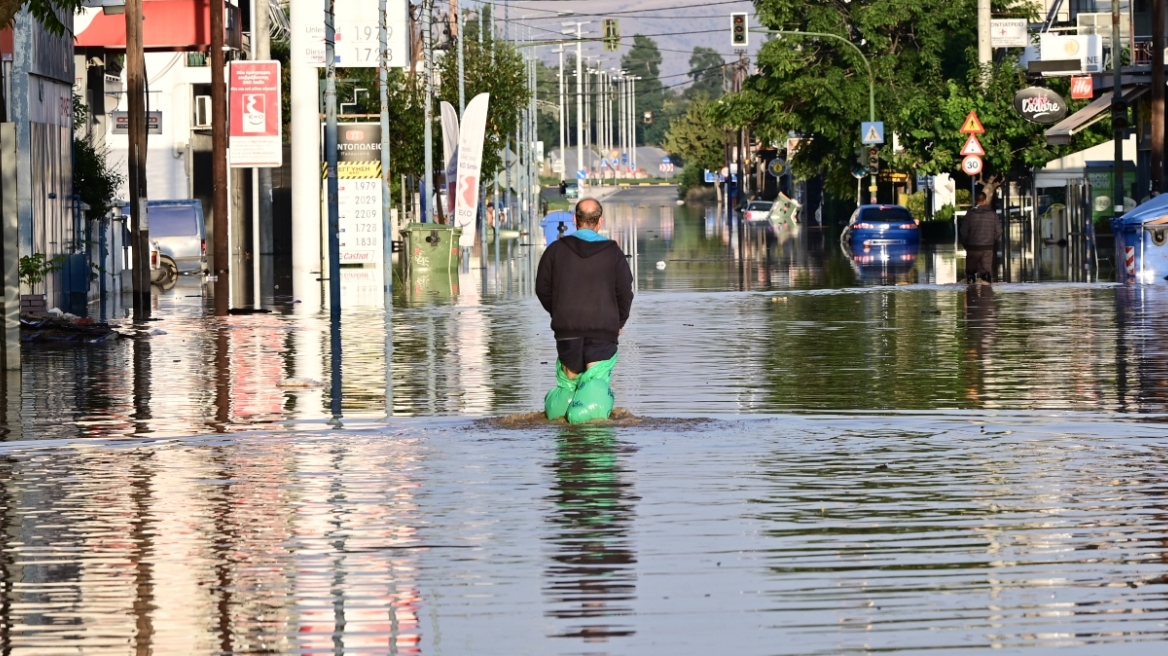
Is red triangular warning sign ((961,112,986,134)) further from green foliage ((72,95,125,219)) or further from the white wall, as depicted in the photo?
the white wall

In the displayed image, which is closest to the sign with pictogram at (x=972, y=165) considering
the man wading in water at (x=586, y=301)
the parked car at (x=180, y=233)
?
the parked car at (x=180, y=233)

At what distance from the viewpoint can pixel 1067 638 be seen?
786 centimetres

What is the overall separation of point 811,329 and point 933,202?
5471 centimetres

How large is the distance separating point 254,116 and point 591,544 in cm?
3205

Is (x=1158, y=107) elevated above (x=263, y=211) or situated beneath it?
elevated above

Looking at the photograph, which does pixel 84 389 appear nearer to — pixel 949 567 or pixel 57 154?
pixel 949 567

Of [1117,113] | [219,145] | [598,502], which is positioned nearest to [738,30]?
[1117,113]

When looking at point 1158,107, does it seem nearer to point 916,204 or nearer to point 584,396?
point 584,396

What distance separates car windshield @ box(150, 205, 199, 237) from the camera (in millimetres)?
47062

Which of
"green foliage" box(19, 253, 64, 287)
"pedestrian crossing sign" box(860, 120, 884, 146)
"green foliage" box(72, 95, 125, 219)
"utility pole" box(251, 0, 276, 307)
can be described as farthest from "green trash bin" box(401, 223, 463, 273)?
"pedestrian crossing sign" box(860, 120, 884, 146)

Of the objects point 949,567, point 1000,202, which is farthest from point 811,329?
point 1000,202

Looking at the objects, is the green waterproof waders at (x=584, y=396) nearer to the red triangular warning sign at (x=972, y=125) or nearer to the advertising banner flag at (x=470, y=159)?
the advertising banner flag at (x=470, y=159)

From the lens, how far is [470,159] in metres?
51.2

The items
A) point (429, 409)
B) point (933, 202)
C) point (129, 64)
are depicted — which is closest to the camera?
point (429, 409)
